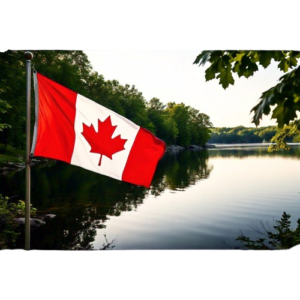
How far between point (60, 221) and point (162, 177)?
15.4 m

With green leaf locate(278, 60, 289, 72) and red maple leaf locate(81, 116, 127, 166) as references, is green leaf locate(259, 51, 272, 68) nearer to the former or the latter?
green leaf locate(278, 60, 289, 72)

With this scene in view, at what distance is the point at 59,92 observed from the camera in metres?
3.57

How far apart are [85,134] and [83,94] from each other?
142 ft

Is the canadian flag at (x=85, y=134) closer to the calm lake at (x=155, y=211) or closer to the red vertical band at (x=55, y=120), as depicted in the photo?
the red vertical band at (x=55, y=120)

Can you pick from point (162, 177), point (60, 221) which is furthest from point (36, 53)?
point (60, 221)

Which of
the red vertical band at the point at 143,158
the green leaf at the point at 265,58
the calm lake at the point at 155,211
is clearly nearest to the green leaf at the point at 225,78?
the green leaf at the point at 265,58

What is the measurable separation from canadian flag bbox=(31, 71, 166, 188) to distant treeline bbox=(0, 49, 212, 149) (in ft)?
3.38

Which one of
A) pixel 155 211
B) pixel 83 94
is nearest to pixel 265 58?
pixel 155 211

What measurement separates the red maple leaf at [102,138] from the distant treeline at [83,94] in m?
1.44

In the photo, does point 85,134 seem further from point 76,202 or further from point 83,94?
point 83,94

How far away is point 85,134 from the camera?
11.9 feet

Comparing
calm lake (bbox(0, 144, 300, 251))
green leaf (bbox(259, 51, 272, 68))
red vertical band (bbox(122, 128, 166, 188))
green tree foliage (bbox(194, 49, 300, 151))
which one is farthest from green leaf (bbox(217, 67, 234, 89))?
calm lake (bbox(0, 144, 300, 251))

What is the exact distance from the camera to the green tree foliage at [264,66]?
81.8 inches
